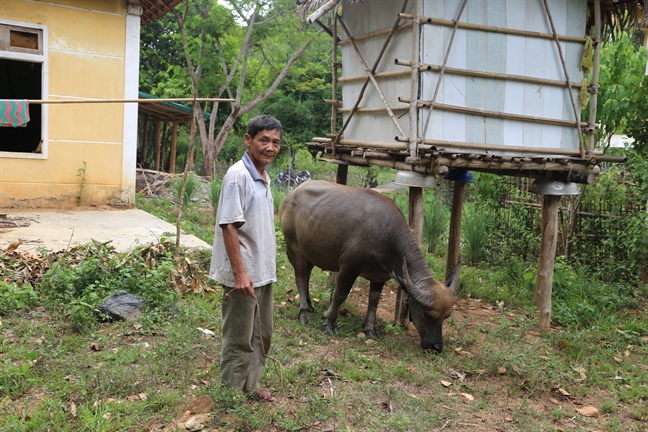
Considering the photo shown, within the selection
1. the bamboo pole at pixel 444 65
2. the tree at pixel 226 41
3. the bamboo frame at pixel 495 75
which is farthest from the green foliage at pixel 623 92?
the tree at pixel 226 41

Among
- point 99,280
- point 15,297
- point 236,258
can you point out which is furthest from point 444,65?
point 15,297

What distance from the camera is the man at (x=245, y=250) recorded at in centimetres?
367

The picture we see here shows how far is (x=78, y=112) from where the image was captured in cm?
985

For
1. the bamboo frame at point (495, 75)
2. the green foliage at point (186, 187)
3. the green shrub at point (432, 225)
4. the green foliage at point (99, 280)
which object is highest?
the bamboo frame at point (495, 75)

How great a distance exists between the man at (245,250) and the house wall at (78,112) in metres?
7.00

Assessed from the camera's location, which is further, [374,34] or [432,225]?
[432,225]

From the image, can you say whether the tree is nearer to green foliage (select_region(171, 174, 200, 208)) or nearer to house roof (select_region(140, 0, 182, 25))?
green foliage (select_region(171, 174, 200, 208))

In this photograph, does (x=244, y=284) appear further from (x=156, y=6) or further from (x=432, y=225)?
(x=156, y=6)

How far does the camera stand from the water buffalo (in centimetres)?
575

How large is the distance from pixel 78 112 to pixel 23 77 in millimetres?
4596

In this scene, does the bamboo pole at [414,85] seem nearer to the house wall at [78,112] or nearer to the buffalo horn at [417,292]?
the buffalo horn at [417,292]

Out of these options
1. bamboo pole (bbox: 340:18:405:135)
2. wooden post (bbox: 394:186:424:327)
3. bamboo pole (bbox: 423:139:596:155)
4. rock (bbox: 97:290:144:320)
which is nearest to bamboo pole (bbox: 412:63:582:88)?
bamboo pole (bbox: 340:18:405:135)

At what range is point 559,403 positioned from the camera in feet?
16.0

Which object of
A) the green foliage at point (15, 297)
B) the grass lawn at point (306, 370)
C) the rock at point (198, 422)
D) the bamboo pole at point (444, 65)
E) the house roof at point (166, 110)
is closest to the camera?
the rock at point (198, 422)
